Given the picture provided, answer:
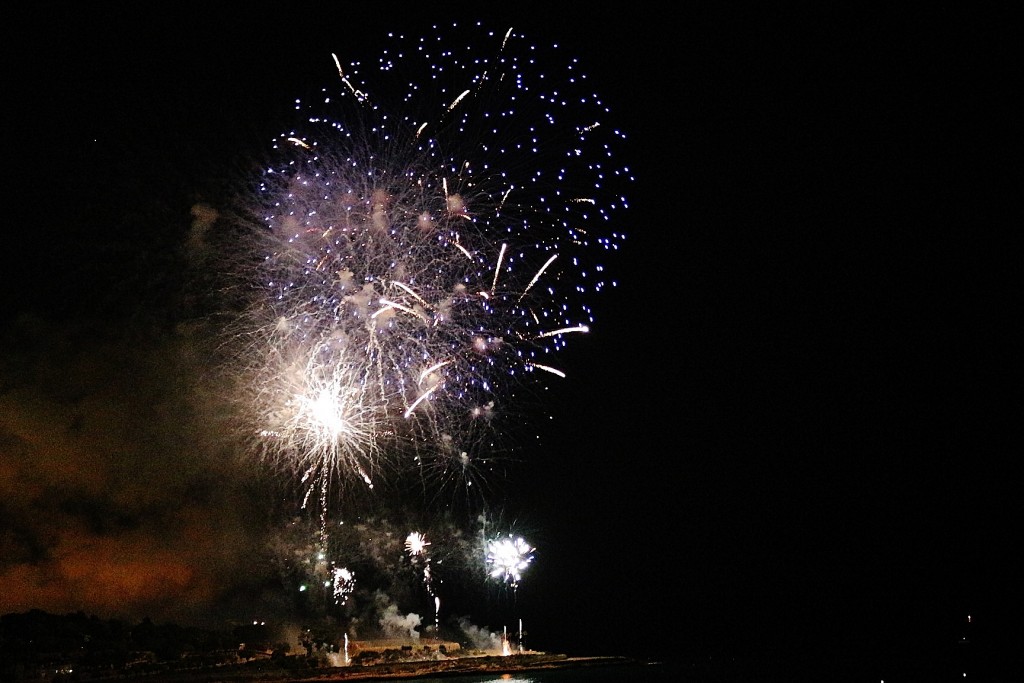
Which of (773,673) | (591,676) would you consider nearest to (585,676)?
(591,676)

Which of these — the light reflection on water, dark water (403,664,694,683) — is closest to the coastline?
the light reflection on water

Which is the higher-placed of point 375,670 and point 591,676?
point 375,670

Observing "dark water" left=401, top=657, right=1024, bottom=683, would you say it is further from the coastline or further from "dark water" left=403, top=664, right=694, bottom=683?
the coastline

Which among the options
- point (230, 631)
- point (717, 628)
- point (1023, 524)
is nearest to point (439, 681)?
point (230, 631)

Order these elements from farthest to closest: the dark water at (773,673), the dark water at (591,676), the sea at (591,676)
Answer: the dark water at (591,676) < the sea at (591,676) < the dark water at (773,673)

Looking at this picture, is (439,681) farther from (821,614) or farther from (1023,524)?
(821,614)

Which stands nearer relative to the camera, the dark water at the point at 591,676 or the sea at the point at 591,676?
the sea at the point at 591,676

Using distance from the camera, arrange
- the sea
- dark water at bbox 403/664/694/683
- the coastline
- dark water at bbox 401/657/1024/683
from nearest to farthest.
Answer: the coastline, dark water at bbox 401/657/1024/683, the sea, dark water at bbox 403/664/694/683

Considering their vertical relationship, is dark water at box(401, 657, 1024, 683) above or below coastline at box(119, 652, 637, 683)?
below

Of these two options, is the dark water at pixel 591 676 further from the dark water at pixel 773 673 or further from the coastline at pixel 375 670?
the coastline at pixel 375 670

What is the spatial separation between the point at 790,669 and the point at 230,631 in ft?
158

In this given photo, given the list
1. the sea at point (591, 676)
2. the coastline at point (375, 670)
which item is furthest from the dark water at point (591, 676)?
the coastline at point (375, 670)

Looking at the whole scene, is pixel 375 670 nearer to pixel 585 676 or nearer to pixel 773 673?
pixel 585 676

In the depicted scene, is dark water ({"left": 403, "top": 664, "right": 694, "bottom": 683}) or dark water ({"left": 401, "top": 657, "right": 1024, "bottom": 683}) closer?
dark water ({"left": 401, "top": 657, "right": 1024, "bottom": 683})
